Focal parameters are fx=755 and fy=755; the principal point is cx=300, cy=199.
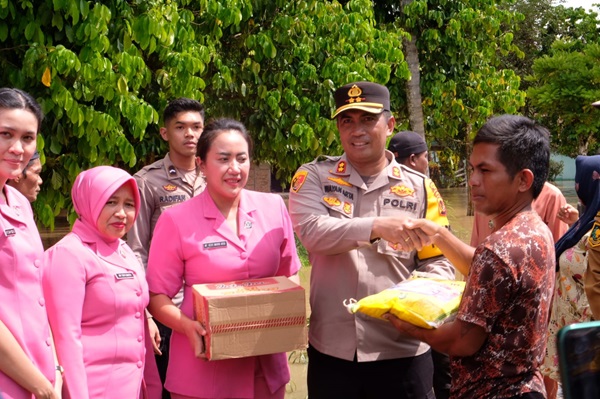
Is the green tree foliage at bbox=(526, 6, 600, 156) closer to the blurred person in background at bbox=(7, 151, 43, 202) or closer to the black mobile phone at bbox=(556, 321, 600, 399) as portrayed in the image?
the blurred person in background at bbox=(7, 151, 43, 202)

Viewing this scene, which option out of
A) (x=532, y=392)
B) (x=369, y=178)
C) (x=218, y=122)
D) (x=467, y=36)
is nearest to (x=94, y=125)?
(x=218, y=122)

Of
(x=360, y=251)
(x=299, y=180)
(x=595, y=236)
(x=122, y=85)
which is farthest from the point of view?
(x=122, y=85)

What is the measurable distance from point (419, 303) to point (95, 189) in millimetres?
1339

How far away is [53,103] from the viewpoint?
5.34m

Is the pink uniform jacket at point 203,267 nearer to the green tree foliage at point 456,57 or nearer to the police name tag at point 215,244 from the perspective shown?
the police name tag at point 215,244

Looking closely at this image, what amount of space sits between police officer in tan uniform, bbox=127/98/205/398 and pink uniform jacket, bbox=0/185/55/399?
5.05ft

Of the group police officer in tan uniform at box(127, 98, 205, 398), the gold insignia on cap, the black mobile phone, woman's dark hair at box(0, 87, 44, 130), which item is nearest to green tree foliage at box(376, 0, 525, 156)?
police officer in tan uniform at box(127, 98, 205, 398)

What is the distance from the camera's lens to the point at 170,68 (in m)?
6.55

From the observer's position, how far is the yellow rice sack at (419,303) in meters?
2.58

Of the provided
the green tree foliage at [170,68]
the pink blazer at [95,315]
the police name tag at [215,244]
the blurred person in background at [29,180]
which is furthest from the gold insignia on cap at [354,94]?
the green tree foliage at [170,68]

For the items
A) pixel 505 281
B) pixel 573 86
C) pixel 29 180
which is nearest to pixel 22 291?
pixel 505 281

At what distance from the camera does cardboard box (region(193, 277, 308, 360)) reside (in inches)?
111

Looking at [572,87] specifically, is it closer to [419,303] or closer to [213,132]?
[213,132]

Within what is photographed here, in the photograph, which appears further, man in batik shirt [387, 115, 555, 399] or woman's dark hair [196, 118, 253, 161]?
woman's dark hair [196, 118, 253, 161]
